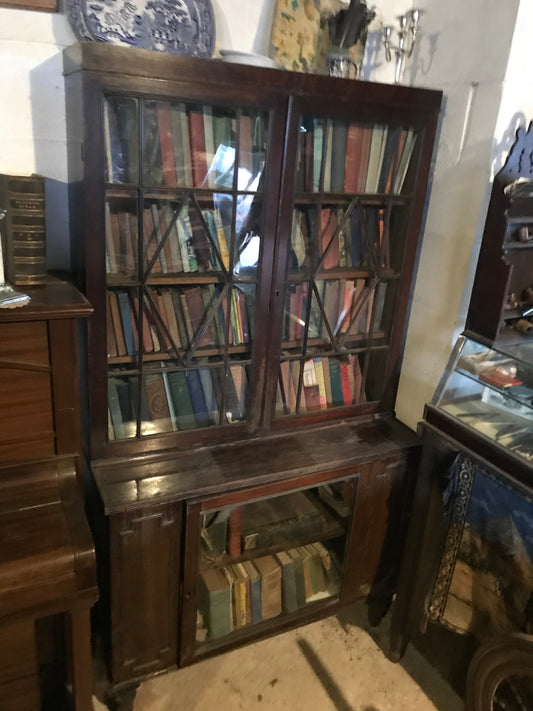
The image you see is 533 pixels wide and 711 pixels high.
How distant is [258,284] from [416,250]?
1.94 feet

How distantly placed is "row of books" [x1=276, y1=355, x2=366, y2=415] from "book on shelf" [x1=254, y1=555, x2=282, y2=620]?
0.52 meters

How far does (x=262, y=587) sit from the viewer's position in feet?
6.26

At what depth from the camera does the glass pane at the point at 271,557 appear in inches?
71.4

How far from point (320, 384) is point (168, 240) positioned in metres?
0.73

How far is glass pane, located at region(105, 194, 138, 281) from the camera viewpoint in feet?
4.87

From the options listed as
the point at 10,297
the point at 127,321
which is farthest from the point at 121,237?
the point at 10,297

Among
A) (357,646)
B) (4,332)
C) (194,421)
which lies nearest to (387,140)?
(194,421)

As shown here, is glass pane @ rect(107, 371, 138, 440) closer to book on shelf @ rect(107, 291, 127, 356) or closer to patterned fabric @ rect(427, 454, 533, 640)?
book on shelf @ rect(107, 291, 127, 356)

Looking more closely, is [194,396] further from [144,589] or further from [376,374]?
[376,374]

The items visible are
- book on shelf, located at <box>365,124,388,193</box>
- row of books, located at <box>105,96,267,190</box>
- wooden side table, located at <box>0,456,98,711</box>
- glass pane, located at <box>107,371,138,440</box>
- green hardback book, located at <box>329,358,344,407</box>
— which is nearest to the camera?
wooden side table, located at <box>0,456,98,711</box>

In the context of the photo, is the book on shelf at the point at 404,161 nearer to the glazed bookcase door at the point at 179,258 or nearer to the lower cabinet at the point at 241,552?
the glazed bookcase door at the point at 179,258

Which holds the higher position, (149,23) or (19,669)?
(149,23)

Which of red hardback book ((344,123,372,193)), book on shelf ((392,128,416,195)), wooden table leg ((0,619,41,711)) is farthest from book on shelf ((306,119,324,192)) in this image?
wooden table leg ((0,619,41,711))

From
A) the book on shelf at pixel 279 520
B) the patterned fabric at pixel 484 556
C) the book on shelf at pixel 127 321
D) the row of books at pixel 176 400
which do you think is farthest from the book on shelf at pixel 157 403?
the patterned fabric at pixel 484 556
